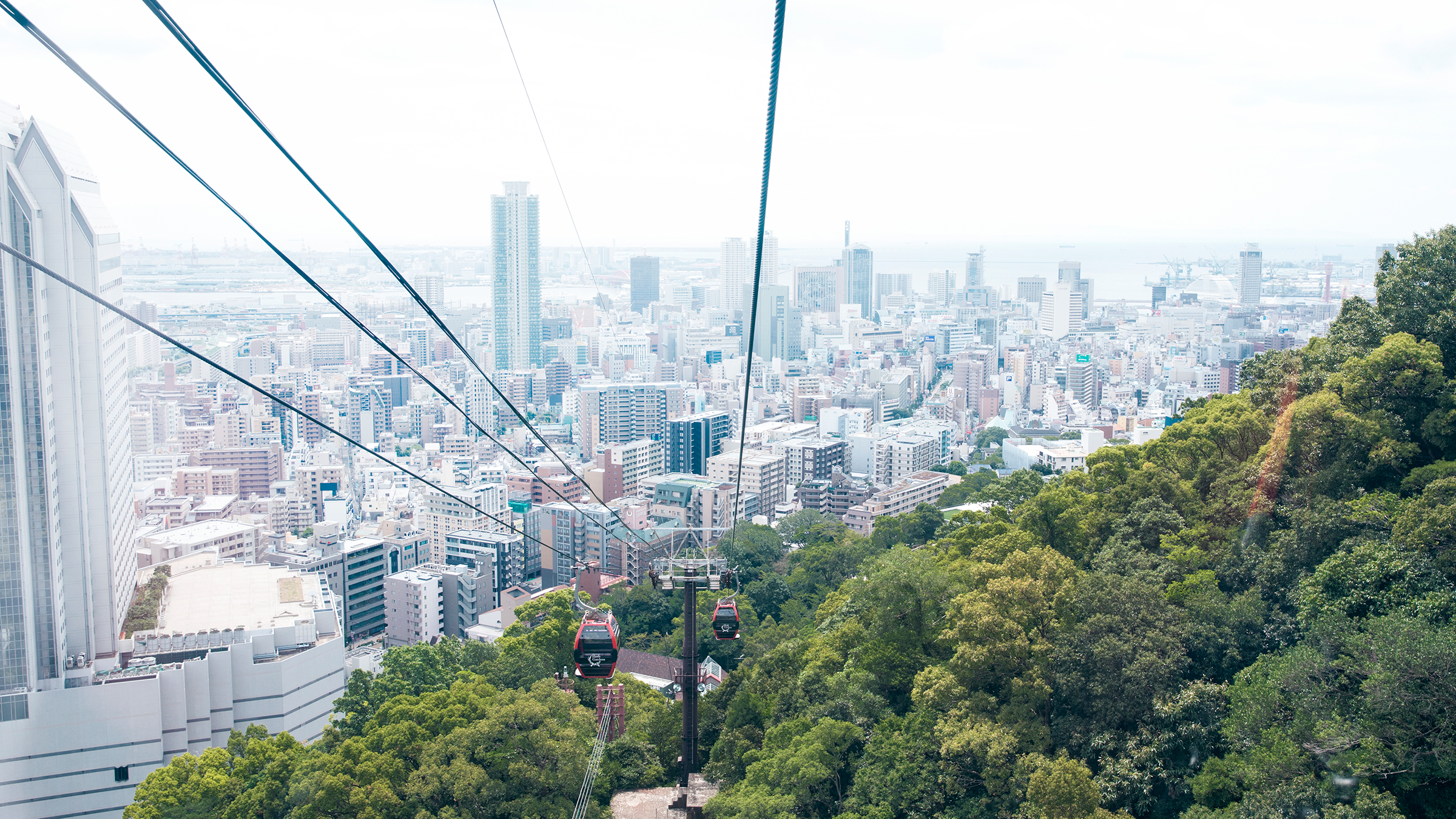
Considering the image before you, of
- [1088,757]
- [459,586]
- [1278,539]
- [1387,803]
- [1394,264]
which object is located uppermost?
[1394,264]

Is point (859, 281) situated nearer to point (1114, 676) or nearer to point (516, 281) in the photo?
point (516, 281)

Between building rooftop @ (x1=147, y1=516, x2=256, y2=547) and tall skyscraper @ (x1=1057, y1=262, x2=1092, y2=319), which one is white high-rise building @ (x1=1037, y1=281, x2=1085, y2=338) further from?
building rooftop @ (x1=147, y1=516, x2=256, y2=547)

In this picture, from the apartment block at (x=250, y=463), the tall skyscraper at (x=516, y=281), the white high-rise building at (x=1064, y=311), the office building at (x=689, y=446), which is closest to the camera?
the apartment block at (x=250, y=463)

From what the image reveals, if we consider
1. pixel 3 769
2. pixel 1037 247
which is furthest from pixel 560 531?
pixel 1037 247

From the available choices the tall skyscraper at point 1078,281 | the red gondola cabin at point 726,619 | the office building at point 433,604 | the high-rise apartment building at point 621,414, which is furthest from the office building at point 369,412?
the tall skyscraper at point 1078,281

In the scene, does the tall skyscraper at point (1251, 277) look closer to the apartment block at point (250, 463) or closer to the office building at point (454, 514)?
the office building at point (454, 514)

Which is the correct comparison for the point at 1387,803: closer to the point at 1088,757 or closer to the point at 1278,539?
the point at 1088,757

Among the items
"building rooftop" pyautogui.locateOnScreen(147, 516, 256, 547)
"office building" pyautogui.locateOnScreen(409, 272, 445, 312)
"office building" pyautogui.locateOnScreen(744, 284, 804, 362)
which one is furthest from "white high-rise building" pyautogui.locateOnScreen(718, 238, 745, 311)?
"building rooftop" pyautogui.locateOnScreen(147, 516, 256, 547)

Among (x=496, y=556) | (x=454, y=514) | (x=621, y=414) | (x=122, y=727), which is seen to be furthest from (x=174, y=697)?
(x=621, y=414)
